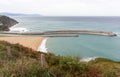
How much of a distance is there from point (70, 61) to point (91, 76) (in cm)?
124

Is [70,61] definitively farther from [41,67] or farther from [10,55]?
[10,55]

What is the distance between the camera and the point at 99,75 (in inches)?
376

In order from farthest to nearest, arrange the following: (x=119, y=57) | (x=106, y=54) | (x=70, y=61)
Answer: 1. (x=106, y=54)
2. (x=119, y=57)
3. (x=70, y=61)

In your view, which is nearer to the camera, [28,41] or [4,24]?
[28,41]

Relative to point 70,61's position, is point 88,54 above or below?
below

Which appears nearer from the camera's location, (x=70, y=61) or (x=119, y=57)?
(x=70, y=61)

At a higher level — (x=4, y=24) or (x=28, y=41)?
(x=28, y=41)

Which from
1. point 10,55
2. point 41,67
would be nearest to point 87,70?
point 41,67

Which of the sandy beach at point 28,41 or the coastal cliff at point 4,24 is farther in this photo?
the coastal cliff at point 4,24

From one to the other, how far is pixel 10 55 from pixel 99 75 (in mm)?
7149

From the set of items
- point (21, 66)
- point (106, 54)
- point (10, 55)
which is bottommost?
point (106, 54)

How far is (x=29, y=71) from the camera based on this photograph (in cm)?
856

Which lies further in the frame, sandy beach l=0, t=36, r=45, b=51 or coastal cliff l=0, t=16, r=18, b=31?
coastal cliff l=0, t=16, r=18, b=31

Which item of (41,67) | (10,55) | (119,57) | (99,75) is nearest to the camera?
(41,67)
